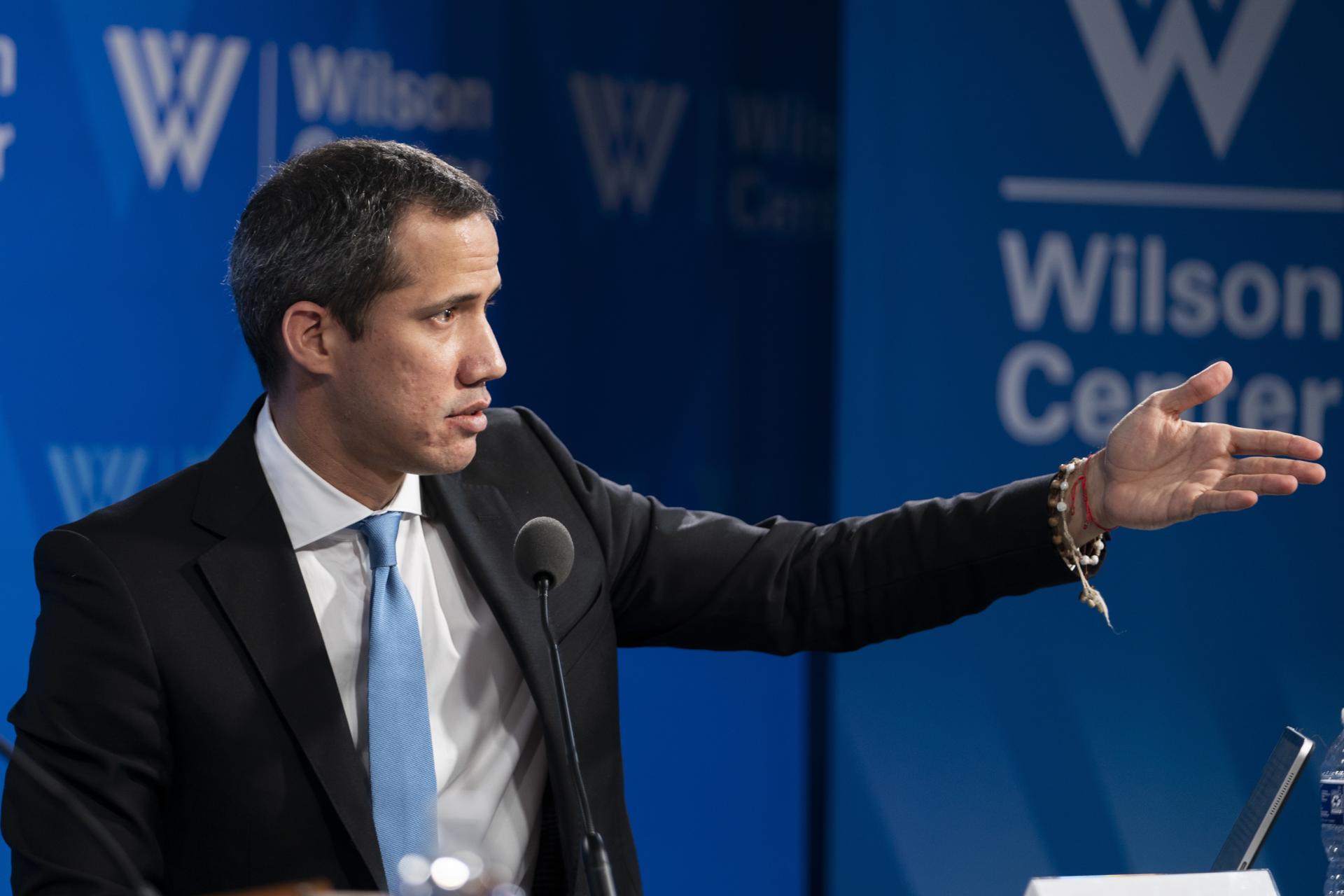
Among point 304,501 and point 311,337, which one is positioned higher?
point 311,337

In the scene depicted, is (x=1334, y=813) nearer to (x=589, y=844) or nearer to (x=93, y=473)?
(x=589, y=844)

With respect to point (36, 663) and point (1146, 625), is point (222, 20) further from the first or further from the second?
point (1146, 625)

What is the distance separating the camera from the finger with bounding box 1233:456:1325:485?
1.79 m

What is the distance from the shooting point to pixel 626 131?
141 inches

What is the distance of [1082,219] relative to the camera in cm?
323

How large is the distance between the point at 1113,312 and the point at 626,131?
1178 mm

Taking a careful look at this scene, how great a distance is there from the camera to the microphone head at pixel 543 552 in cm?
163

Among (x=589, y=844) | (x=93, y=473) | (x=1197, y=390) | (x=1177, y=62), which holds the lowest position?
(x=589, y=844)

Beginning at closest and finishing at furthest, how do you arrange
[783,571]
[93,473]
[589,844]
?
[589,844] < [783,571] < [93,473]

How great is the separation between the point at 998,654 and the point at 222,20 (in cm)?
208

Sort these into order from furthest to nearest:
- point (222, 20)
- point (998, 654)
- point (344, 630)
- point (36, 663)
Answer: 1. point (998, 654)
2. point (222, 20)
3. point (344, 630)
4. point (36, 663)

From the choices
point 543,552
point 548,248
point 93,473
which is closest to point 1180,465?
point 543,552

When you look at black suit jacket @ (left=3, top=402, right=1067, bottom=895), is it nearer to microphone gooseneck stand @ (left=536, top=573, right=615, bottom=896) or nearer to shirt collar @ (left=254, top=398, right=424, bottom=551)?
shirt collar @ (left=254, top=398, right=424, bottom=551)

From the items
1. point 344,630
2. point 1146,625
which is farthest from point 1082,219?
point 344,630
